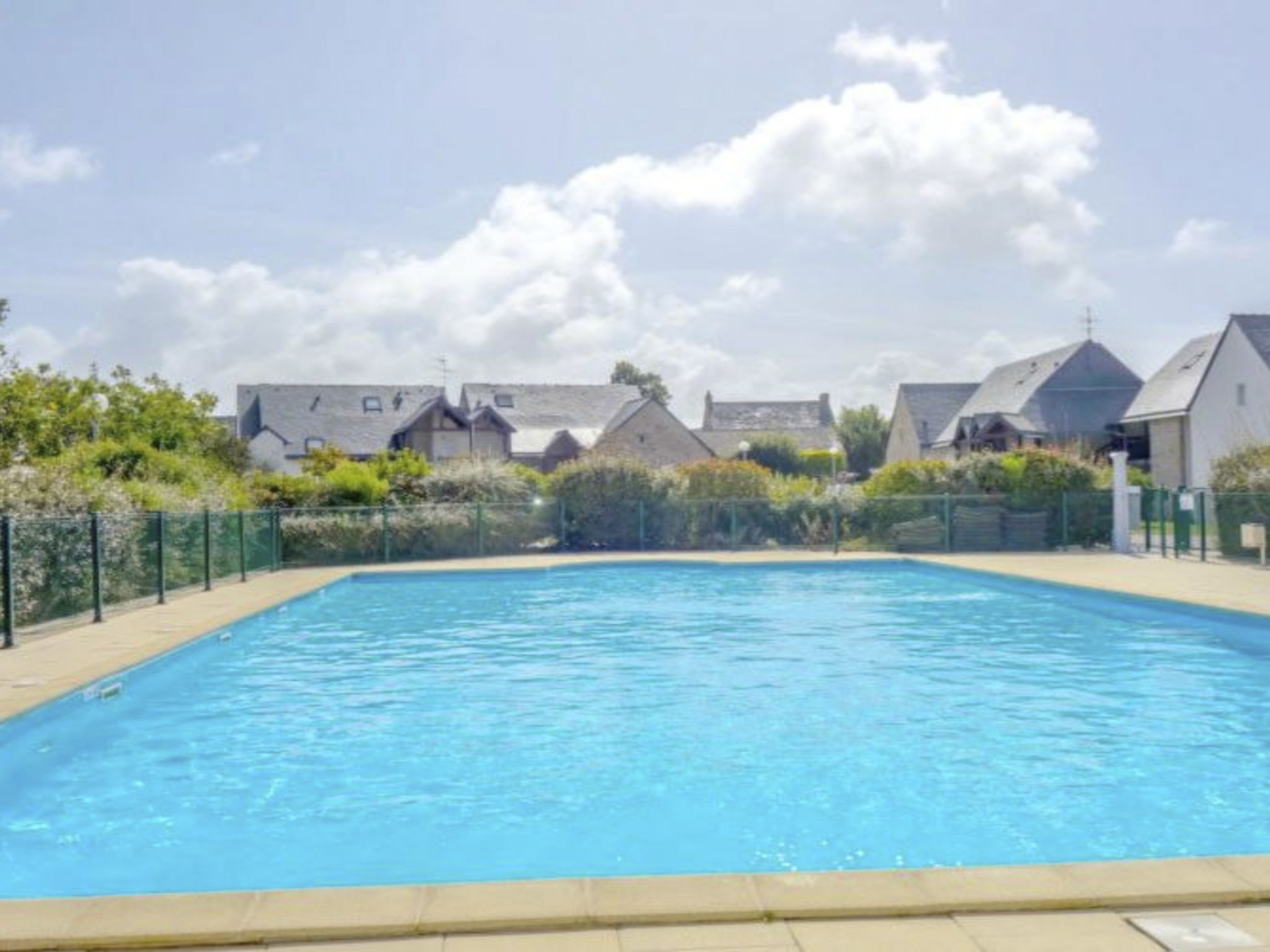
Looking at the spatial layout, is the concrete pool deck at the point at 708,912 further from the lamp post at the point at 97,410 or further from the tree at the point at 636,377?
the tree at the point at 636,377

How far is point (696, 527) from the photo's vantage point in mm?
24250

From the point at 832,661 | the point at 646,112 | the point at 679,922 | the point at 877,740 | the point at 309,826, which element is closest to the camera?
the point at 679,922

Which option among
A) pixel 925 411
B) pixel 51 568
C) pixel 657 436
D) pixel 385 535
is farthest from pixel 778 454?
pixel 51 568

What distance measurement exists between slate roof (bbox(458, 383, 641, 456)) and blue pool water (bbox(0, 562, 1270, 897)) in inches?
1365

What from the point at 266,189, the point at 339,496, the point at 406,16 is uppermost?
the point at 406,16

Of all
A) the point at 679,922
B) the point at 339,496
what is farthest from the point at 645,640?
the point at 339,496

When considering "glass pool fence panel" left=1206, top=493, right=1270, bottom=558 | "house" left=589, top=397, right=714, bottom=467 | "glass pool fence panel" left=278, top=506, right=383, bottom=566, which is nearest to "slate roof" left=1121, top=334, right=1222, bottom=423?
"glass pool fence panel" left=1206, top=493, right=1270, bottom=558

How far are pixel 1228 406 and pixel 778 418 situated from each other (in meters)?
37.3

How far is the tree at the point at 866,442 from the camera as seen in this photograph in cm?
6053

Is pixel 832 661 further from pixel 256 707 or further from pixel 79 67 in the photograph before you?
pixel 79 67

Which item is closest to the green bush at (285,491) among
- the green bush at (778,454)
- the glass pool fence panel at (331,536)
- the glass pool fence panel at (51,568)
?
the glass pool fence panel at (331,536)

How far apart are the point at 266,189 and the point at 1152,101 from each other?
1165cm

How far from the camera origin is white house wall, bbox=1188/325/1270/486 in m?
31.4

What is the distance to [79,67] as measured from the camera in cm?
1266
